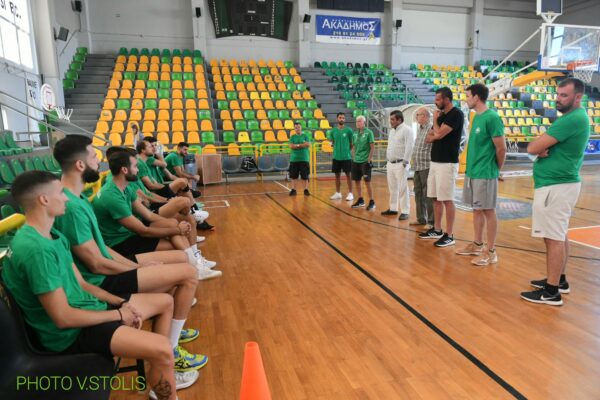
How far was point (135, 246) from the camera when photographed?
301 cm

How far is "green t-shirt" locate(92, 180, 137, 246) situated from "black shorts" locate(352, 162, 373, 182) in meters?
4.51

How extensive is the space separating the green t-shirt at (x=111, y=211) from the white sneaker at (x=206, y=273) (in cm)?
88

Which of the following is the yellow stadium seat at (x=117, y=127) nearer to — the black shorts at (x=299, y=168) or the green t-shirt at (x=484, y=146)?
the black shorts at (x=299, y=168)

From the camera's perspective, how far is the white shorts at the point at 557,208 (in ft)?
9.75

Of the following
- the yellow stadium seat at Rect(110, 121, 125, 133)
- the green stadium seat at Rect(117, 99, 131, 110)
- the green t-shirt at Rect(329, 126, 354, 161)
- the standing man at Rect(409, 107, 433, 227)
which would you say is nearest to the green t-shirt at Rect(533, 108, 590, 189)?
the standing man at Rect(409, 107, 433, 227)

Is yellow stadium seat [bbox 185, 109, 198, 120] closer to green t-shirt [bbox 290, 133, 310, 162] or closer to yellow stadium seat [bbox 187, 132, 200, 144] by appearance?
yellow stadium seat [bbox 187, 132, 200, 144]

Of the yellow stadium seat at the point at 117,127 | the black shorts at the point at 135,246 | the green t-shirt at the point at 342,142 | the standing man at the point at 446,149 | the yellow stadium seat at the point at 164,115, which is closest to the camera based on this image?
the black shorts at the point at 135,246

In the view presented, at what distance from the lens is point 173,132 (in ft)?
36.9

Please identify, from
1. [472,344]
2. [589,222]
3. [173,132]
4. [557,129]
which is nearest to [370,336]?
[472,344]

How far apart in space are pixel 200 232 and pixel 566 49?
11449mm

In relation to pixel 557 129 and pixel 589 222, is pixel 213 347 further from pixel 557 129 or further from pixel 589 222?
pixel 589 222

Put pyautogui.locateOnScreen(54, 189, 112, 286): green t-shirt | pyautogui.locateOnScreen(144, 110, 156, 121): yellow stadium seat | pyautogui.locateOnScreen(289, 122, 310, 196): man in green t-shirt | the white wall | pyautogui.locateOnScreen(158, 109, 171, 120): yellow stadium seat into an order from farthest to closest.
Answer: the white wall → pyautogui.locateOnScreen(158, 109, 171, 120): yellow stadium seat → pyautogui.locateOnScreen(144, 110, 156, 121): yellow stadium seat → pyautogui.locateOnScreen(289, 122, 310, 196): man in green t-shirt → pyautogui.locateOnScreen(54, 189, 112, 286): green t-shirt

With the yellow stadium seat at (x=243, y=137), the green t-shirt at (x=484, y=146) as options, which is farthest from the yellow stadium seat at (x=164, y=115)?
the green t-shirt at (x=484, y=146)

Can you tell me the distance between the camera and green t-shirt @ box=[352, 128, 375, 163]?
21.8 feet
